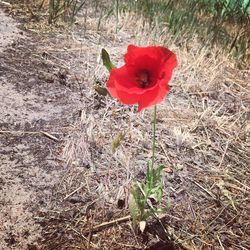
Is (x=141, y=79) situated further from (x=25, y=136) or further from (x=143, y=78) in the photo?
(x=25, y=136)

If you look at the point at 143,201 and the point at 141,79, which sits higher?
the point at 141,79

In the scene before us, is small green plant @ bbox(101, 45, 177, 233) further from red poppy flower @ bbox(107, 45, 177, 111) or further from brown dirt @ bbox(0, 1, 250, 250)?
brown dirt @ bbox(0, 1, 250, 250)

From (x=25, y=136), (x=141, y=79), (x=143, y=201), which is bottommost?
(x=25, y=136)

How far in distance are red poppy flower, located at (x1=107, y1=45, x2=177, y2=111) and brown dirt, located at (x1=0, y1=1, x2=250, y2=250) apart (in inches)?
13.4

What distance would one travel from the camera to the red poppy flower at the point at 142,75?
2.80 ft

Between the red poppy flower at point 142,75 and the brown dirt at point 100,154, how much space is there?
0.34 metres

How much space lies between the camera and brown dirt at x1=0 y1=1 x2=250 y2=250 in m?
1.02

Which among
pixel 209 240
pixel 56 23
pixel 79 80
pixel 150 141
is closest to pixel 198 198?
pixel 209 240

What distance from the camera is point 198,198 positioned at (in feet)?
3.85

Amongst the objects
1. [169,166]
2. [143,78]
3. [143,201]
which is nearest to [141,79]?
[143,78]

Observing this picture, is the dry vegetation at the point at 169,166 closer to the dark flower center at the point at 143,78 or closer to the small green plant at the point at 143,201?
the small green plant at the point at 143,201

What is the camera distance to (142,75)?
0.93 m

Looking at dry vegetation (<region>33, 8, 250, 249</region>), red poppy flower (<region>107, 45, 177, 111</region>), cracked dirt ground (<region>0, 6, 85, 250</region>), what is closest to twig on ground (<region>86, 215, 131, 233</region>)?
dry vegetation (<region>33, 8, 250, 249</region>)

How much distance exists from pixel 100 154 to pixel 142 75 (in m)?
0.39
